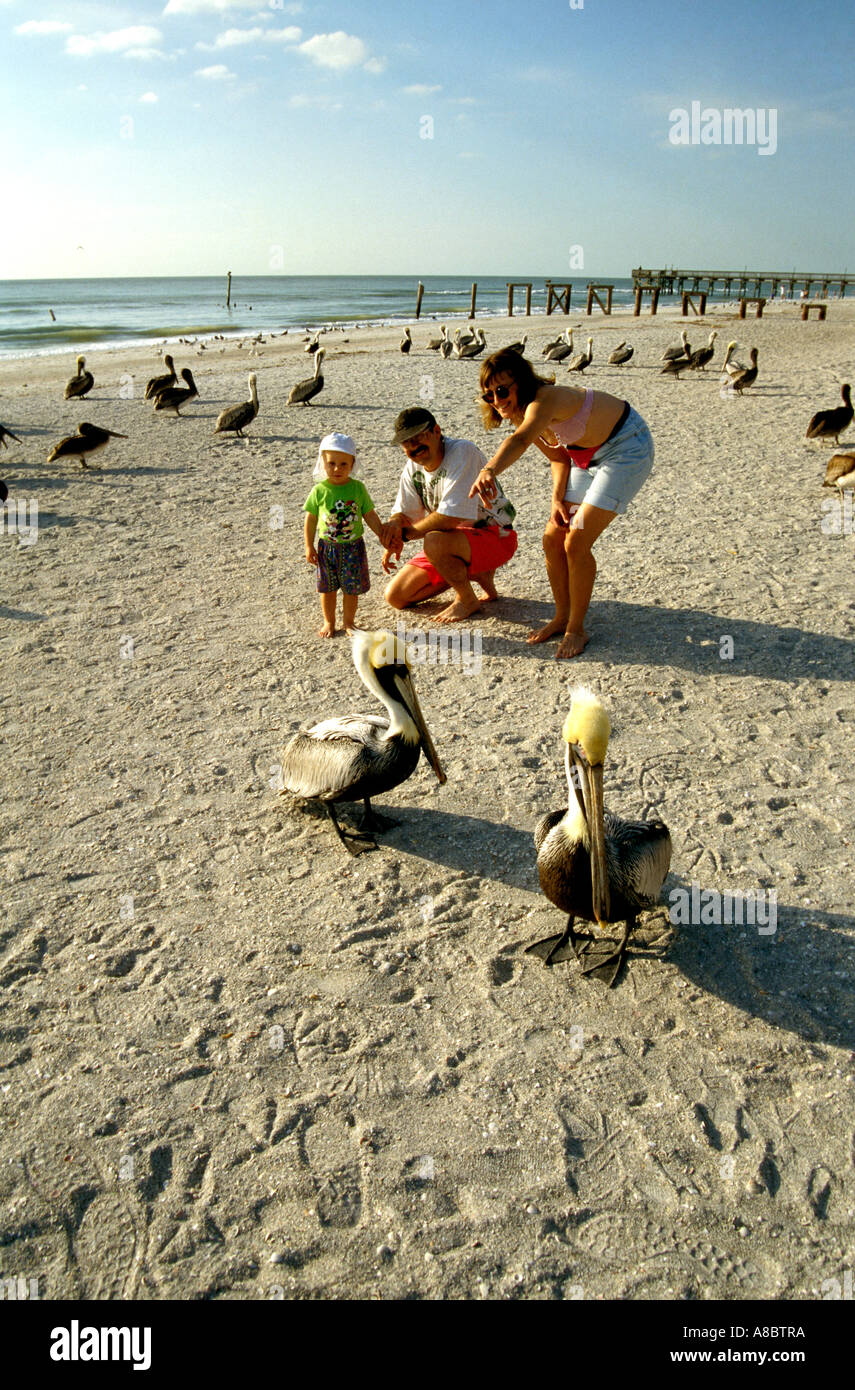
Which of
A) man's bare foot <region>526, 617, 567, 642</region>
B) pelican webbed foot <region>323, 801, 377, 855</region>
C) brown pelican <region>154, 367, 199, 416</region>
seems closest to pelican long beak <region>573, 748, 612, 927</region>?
pelican webbed foot <region>323, 801, 377, 855</region>

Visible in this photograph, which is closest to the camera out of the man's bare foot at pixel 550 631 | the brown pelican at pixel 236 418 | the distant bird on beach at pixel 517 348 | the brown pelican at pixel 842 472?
the distant bird on beach at pixel 517 348

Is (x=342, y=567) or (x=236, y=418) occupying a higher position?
(x=236, y=418)

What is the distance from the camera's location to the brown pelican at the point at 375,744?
11.6 ft

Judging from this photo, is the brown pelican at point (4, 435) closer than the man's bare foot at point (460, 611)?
No

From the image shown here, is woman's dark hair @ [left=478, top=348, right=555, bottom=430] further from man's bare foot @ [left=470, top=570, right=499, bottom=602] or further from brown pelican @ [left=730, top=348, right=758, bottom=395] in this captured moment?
brown pelican @ [left=730, top=348, right=758, bottom=395]

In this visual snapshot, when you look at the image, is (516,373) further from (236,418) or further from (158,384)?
(158,384)

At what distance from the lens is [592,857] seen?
2725 mm


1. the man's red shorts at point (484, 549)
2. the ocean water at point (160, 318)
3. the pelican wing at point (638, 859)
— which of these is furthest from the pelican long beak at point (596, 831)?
the ocean water at point (160, 318)

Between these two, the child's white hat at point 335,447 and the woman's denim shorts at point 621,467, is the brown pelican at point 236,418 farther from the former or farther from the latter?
the woman's denim shorts at point 621,467

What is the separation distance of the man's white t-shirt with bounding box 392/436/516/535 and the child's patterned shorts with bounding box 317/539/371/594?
16.5 inches

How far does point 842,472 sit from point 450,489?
516cm

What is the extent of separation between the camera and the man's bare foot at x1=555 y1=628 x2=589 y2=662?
530 centimetres

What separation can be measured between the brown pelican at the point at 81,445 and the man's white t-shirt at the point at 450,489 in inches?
257

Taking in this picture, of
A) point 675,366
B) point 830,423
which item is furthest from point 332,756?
point 675,366
